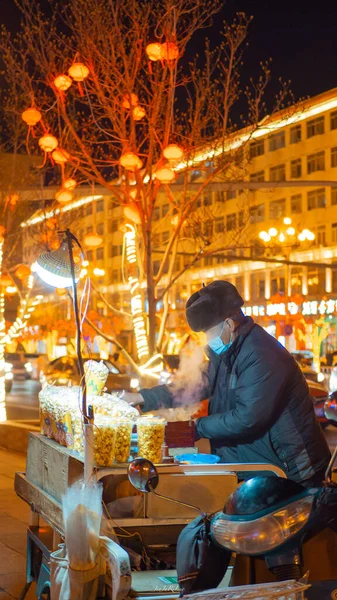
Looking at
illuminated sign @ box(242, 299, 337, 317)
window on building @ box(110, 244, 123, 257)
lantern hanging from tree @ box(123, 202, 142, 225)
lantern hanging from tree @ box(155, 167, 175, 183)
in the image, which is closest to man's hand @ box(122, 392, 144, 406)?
lantern hanging from tree @ box(155, 167, 175, 183)

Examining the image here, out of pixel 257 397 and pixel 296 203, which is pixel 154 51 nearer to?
pixel 257 397

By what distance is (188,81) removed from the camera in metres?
14.0

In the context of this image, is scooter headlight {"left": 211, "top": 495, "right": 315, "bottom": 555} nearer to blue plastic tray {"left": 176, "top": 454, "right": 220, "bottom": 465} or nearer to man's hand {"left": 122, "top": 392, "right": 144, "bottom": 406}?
blue plastic tray {"left": 176, "top": 454, "right": 220, "bottom": 465}

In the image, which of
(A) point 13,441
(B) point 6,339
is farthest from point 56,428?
(B) point 6,339

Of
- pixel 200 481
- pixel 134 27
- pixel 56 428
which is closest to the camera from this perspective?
A: pixel 200 481

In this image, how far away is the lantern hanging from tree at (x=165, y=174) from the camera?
1278cm

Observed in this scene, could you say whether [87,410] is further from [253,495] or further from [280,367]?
[253,495]

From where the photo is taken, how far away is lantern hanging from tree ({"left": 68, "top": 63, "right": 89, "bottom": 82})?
42.9ft

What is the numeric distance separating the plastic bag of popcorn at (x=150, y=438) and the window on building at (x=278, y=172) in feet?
210

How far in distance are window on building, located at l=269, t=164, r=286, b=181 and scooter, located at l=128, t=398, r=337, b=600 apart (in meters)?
65.3

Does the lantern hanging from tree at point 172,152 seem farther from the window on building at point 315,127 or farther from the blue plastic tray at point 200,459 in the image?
the window on building at point 315,127

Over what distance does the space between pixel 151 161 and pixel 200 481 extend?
33.0ft

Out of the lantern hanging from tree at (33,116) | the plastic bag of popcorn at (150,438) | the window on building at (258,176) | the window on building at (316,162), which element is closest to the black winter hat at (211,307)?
the plastic bag of popcorn at (150,438)

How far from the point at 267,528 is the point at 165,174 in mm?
10118
